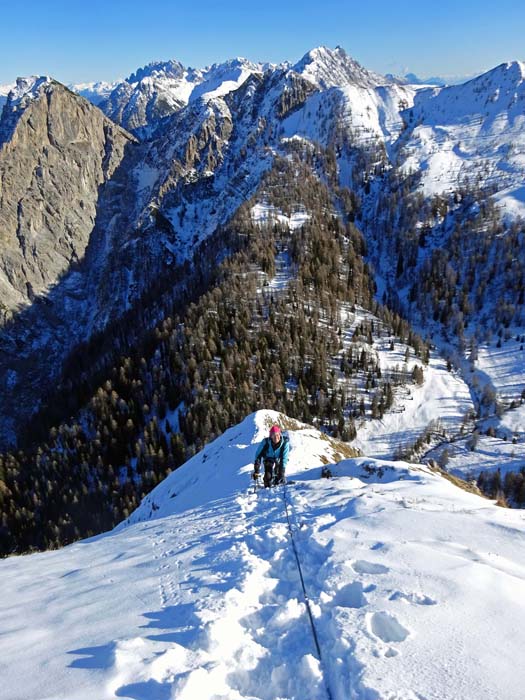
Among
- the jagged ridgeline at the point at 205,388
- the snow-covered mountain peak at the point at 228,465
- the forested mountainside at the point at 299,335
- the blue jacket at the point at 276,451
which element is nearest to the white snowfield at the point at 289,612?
the blue jacket at the point at 276,451

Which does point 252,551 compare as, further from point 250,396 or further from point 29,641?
point 250,396

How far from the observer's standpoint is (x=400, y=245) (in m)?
152

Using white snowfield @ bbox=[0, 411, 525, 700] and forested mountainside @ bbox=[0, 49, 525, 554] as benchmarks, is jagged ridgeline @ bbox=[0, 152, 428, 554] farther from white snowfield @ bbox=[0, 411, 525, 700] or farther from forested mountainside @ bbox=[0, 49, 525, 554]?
white snowfield @ bbox=[0, 411, 525, 700]

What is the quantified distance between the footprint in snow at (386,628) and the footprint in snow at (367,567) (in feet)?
5.94

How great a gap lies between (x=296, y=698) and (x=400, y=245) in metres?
162

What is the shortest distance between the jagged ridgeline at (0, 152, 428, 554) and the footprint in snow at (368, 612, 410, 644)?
65130mm

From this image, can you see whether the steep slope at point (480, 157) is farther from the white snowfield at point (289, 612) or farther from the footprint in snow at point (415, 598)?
the footprint in snow at point (415, 598)

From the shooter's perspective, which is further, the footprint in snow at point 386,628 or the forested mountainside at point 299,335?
the forested mountainside at point 299,335

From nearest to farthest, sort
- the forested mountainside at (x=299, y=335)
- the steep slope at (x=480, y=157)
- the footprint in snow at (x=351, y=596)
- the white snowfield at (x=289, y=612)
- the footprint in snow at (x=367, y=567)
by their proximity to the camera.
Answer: the white snowfield at (x=289, y=612)
the footprint in snow at (x=351, y=596)
the footprint in snow at (x=367, y=567)
the forested mountainside at (x=299, y=335)
the steep slope at (x=480, y=157)

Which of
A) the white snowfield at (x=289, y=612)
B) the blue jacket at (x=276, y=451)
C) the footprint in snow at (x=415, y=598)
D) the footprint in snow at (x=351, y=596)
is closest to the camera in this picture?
the white snowfield at (x=289, y=612)

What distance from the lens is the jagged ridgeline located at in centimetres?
7481

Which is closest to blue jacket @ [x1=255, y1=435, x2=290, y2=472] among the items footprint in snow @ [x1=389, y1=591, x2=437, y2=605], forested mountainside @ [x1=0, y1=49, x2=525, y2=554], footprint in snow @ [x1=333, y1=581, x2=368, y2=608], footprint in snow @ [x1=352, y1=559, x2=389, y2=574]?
footprint in snow @ [x1=352, y1=559, x2=389, y2=574]

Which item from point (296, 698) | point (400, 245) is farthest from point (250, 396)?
point (400, 245)

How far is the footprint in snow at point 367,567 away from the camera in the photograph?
9098 millimetres
